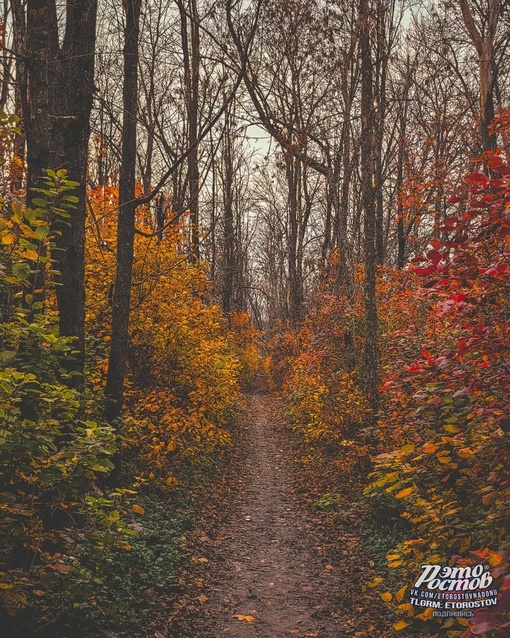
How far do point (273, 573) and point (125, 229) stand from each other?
15.9 feet

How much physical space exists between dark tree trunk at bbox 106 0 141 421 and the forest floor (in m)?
2.41

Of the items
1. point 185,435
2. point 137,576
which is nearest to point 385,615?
point 137,576

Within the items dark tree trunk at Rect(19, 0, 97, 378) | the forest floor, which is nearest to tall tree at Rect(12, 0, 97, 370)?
dark tree trunk at Rect(19, 0, 97, 378)

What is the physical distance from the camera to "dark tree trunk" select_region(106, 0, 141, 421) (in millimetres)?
6734

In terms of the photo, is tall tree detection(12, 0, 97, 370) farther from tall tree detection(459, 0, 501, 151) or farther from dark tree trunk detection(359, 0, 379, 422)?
tall tree detection(459, 0, 501, 151)

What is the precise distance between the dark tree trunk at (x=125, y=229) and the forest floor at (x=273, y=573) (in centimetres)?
241

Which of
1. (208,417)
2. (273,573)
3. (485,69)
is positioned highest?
(485,69)

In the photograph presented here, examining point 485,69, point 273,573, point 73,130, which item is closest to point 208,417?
point 273,573

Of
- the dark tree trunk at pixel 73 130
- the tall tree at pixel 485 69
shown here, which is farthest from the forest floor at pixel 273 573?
the tall tree at pixel 485 69

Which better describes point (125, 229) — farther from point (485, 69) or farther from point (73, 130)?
point (485, 69)

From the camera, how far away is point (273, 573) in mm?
5891

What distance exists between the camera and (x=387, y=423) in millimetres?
6723

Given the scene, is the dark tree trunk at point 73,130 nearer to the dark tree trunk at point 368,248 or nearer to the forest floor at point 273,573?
the forest floor at point 273,573

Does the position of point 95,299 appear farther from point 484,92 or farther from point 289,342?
point 289,342
